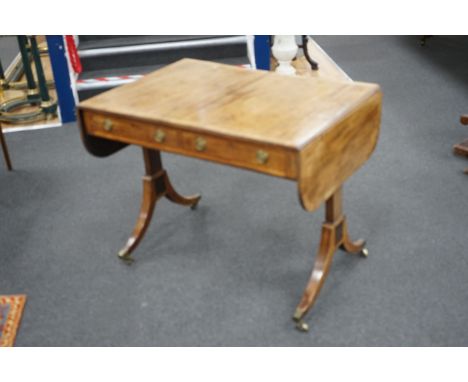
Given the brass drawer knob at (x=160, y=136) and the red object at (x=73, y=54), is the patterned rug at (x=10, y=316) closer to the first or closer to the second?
the brass drawer knob at (x=160, y=136)

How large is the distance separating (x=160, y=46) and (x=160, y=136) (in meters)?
2.66

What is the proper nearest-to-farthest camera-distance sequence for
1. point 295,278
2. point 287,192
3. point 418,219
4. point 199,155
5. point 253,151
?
point 253,151 < point 199,155 < point 295,278 < point 418,219 < point 287,192

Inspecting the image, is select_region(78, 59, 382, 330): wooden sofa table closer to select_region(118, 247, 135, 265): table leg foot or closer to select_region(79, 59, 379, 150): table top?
select_region(79, 59, 379, 150): table top

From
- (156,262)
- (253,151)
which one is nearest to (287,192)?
(156,262)

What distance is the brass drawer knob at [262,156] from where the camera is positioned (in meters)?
1.76

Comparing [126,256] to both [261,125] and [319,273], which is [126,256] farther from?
[261,125]

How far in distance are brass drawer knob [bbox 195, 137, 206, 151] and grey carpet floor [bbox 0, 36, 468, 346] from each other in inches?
26.4

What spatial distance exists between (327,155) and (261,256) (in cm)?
79

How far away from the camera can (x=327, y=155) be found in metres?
1.85

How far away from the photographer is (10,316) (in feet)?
7.41

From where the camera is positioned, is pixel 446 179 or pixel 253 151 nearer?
pixel 253 151

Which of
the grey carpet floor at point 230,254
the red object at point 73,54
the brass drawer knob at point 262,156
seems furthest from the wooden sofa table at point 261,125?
the red object at point 73,54

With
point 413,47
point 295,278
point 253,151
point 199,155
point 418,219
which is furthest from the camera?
point 413,47

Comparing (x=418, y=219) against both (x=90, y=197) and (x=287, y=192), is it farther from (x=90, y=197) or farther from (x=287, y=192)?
(x=90, y=197)
